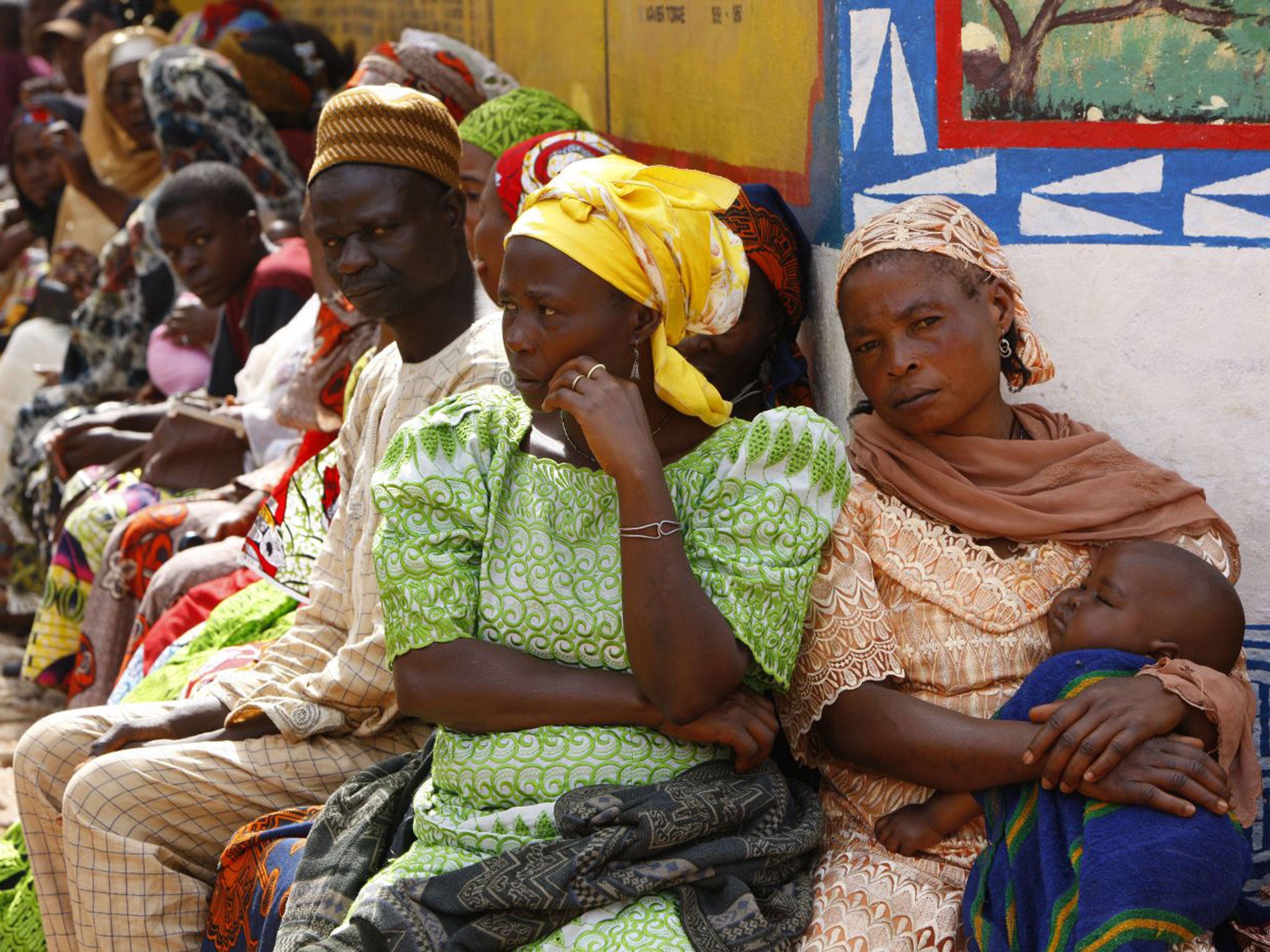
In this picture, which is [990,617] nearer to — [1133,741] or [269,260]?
[1133,741]

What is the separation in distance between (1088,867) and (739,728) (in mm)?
641

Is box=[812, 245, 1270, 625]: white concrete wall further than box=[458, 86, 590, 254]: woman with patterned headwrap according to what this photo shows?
No

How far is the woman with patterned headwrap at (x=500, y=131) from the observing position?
4.87 meters

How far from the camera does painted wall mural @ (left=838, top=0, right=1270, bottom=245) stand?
130 inches

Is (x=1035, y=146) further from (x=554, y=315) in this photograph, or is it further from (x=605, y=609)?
(x=605, y=609)

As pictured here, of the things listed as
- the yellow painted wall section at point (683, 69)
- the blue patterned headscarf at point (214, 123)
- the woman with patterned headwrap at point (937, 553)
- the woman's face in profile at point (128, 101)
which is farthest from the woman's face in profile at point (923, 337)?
the woman's face in profile at point (128, 101)

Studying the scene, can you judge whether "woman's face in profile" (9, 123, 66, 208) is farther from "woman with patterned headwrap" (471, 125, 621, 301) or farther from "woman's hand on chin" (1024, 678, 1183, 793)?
"woman's hand on chin" (1024, 678, 1183, 793)

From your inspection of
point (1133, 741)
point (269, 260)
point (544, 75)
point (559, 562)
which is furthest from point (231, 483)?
point (1133, 741)

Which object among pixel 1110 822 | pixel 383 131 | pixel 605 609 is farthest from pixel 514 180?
pixel 1110 822

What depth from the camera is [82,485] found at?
20.8 ft

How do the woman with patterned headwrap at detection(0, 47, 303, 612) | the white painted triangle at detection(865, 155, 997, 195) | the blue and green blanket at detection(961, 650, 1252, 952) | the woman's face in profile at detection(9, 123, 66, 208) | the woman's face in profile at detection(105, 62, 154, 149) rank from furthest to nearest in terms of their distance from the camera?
the woman's face in profile at detection(9, 123, 66, 208) → the woman's face in profile at detection(105, 62, 154, 149) → the woman with patterned headwrap at detection(0, 47, 303, 612) → the white painted triangle at detection(865, 155, 997, 195) → the blue and green blanket at detection(961, 650, 1252, 952)

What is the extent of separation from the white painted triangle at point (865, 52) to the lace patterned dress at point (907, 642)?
0.91 meters

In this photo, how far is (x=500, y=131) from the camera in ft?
16.1

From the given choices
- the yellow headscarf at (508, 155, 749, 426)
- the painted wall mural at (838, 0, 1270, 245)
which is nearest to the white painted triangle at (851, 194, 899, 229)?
the painted wall mural at (838, 0, 1270, 245)
